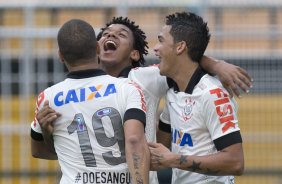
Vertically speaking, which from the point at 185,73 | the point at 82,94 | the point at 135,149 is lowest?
the point at 135,149

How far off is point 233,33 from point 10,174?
325 centimetres

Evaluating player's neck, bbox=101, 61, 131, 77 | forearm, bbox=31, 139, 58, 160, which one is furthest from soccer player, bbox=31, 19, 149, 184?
player's neck, bbox=101, 61, 131, 77

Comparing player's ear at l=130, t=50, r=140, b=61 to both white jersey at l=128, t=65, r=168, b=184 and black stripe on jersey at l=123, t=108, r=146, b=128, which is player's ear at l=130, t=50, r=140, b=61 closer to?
white jersey at l=128, t=65, r=168, b=184

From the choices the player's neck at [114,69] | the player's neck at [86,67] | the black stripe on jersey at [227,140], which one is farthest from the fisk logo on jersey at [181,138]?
the player's neck at [86,67]

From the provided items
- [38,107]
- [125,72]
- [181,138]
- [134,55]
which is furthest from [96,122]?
[134,55]

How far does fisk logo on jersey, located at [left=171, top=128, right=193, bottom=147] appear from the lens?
5.70 m

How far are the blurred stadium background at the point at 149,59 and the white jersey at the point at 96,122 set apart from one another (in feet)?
18.1

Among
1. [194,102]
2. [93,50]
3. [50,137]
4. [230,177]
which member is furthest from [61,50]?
[230,177]

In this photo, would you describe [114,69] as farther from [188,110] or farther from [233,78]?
[233,78]

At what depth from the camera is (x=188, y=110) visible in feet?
18.7

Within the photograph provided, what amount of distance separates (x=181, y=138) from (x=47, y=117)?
894mm

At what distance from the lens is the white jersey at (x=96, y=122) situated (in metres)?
5.31

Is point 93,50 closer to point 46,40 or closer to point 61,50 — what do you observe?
point 61,50

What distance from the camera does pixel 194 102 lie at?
18.6 ft
